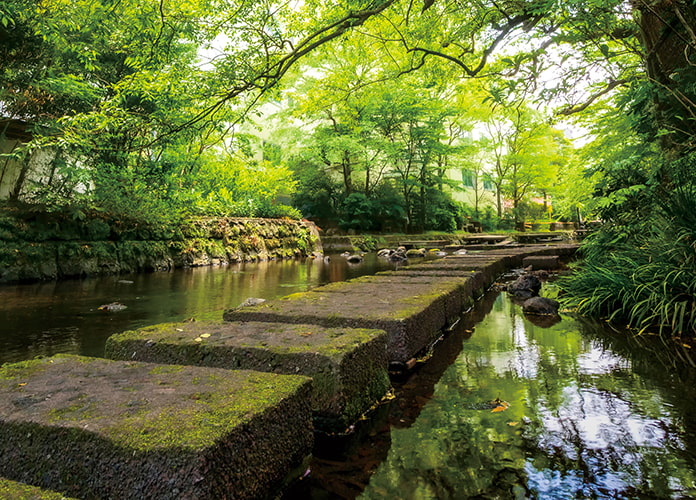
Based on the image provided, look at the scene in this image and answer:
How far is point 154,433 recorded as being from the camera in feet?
2.74

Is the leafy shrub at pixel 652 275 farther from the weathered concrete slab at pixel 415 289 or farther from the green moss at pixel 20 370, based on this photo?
the green moss at pixel 20 370

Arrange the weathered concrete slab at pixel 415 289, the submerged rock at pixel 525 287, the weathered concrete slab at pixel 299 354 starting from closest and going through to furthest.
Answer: the weathered concrete slab at pixel 299 354 < the weathered concrete slab at pixel 415 289 < the submerged rock at pixel 525 287

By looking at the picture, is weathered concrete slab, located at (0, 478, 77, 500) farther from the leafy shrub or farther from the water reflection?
the leafy shrub

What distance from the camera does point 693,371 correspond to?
1.96m

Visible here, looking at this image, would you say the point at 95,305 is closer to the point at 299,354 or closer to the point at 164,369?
the point at 164,369

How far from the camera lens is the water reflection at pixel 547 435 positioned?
1.09 meters

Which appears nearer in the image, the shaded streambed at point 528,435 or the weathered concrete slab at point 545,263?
the shaded streambed at point 528,435

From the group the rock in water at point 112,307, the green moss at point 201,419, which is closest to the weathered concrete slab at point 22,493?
the green moss at point 201,419

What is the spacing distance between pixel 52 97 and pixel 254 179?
707cm

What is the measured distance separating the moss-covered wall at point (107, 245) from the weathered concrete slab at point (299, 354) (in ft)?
22.1

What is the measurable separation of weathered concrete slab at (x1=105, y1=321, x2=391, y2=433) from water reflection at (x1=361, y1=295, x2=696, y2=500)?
0.21 m

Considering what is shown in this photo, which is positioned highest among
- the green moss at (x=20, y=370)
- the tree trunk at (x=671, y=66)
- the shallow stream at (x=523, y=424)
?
the tree trunk at (x=671, y=66)

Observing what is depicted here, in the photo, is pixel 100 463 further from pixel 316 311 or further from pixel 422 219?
pixel 422 219

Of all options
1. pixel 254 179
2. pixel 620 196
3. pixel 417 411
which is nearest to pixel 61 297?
pixel 417 411
